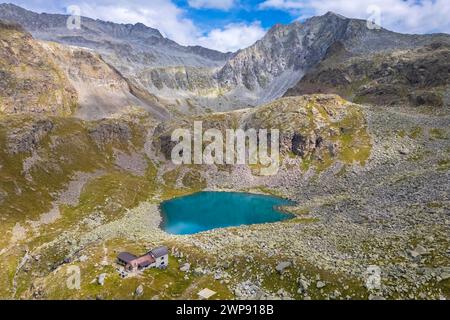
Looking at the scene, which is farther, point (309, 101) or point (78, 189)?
point (309, 101)

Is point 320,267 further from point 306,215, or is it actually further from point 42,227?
point 42,227

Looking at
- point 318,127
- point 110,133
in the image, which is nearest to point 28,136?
point 110,133

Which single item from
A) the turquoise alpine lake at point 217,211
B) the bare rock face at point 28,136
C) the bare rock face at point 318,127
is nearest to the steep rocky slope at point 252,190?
the bare rock face at point 28,136

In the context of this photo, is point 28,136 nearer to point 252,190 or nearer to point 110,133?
point 110,133

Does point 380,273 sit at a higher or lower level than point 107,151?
lower

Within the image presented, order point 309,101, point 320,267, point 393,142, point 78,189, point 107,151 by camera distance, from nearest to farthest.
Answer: point 320,267
point 78,189
point 393,142
point 107,151
point 309,101

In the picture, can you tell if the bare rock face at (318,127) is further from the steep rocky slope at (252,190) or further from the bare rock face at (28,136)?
the bare rock face at (28,136)

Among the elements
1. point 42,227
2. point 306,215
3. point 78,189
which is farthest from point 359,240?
point 78,189

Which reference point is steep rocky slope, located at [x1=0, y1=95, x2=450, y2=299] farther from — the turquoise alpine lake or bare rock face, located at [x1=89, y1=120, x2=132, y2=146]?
the turquoise alpine lake
